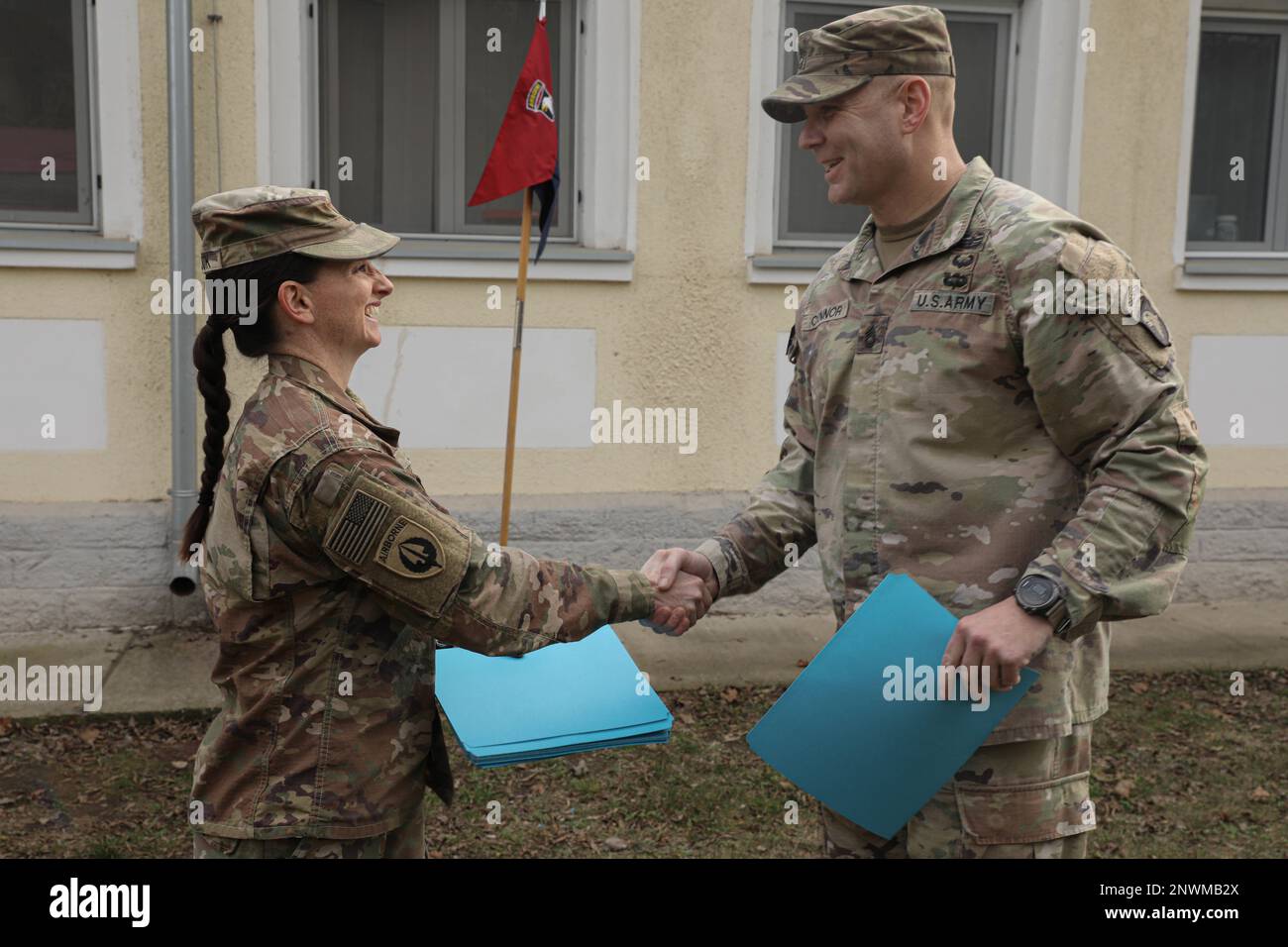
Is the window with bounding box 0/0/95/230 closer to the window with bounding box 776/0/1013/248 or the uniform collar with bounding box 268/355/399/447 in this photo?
the window with bounding box 776/0/1013/248

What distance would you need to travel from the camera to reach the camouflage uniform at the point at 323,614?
2.22 metres

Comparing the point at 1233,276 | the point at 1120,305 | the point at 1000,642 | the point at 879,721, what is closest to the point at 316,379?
the point at 879,721

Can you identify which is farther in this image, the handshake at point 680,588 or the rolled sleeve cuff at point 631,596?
the handshake at point 680,588

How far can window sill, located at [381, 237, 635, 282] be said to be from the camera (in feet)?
21.3

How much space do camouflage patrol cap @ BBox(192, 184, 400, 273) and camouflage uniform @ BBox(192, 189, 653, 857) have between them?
20 centimetres

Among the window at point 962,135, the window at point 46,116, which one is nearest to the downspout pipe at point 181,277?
the window at point 46,116

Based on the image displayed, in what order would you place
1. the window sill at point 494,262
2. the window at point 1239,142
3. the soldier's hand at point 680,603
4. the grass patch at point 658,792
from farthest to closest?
the window at point 1239,142 < the window sill at point 494,262 < the grass patch at point 658,792 < the soldier's hand at point 680,603

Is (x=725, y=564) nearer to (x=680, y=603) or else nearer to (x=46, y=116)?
(x=680, y=603)

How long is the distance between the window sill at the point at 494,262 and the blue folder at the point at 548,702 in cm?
392

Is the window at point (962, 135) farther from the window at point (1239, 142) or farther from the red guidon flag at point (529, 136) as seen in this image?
the red guidon flag at point (529, 136)

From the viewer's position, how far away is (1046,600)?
2.24 m

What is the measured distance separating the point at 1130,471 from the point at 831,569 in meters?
0.69

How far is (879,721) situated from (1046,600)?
1.22 ft

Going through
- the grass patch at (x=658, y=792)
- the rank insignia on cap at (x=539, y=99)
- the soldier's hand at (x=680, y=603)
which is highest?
the rank insignia on cap at (x=539, y=99)
